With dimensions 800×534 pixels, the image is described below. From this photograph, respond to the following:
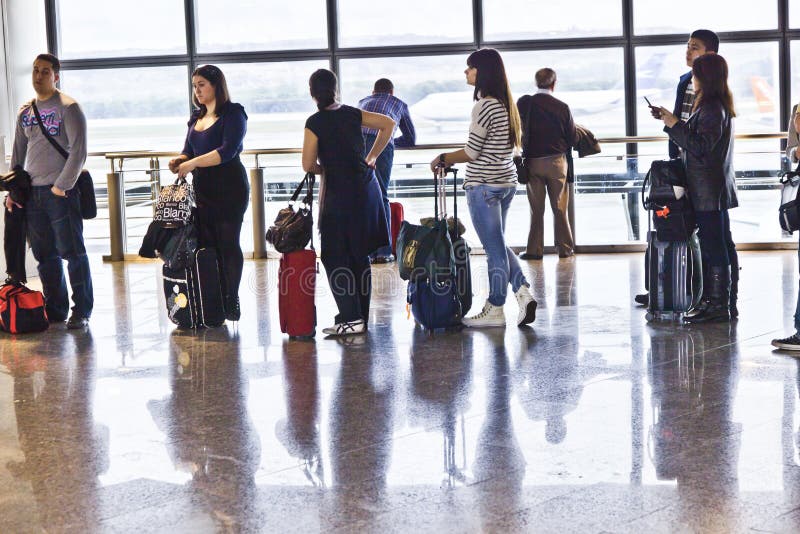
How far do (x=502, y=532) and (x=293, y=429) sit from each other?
4.38ft

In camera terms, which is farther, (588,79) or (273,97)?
(273,97)

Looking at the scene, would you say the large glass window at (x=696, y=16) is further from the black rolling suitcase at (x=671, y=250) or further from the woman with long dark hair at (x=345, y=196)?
the woman with long dark hair at (x=345, y=196)

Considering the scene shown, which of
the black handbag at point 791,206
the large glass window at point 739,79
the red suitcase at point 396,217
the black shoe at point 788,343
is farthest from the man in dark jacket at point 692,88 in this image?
the large glass window at point 739,79

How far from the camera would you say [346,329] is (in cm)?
633

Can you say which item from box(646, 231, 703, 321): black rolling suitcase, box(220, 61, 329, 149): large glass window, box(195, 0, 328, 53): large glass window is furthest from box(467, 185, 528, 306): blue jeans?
box(195, 0, 328, 53): large glass window

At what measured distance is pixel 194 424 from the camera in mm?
4512

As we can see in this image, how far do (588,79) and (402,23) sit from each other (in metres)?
1.95

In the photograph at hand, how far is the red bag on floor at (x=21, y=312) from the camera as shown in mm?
6637

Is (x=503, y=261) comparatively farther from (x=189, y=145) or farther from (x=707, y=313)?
(x=189, y=145)

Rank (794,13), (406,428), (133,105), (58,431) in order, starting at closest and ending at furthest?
(406,428), (58,431), (794,13), (133,105)

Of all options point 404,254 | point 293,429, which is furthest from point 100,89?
point 293,429

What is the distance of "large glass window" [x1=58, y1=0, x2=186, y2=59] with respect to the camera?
12203 mm

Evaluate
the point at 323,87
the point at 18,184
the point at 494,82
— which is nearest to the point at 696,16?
the point at 494,82

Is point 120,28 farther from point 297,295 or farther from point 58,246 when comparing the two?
point 297,295
